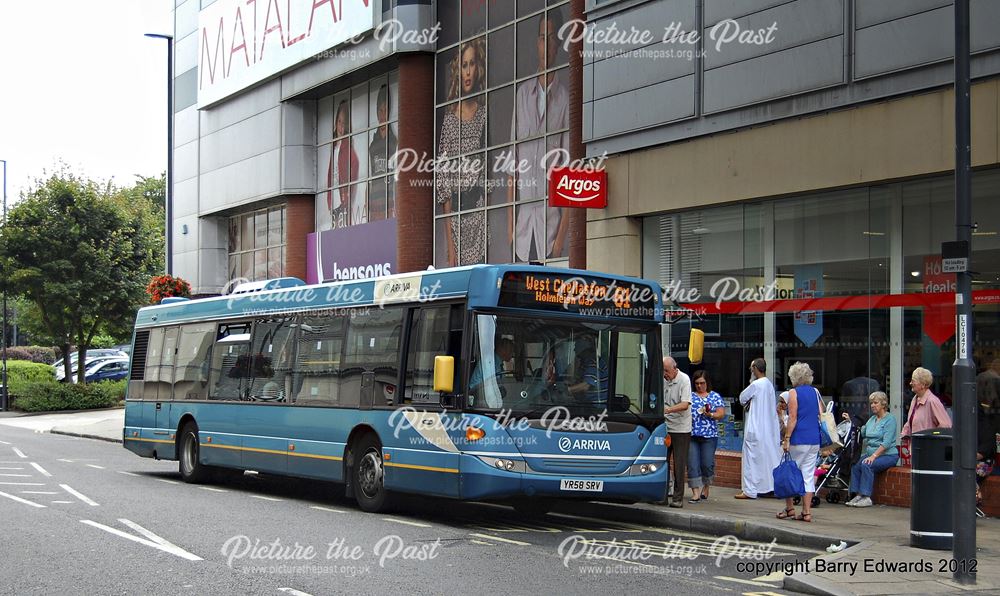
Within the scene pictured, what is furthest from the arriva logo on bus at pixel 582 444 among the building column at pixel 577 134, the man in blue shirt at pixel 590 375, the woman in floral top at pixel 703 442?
the building column at pixel 577 134

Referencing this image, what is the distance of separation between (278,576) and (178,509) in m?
5.31

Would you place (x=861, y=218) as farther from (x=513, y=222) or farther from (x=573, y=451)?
(x=513, y=222)

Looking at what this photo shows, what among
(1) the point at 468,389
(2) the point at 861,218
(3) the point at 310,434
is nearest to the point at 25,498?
(3) the point at 310,434

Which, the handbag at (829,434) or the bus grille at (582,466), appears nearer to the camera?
the bus grille at (582,466)

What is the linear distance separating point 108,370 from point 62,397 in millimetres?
9028

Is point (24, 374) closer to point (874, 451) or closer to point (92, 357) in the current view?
point (92, 357)

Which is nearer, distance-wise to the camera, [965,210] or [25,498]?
[965,210]

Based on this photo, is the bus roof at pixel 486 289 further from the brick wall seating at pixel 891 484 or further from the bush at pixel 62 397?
the bush at pixel 62 397

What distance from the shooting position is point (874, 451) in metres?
15.1

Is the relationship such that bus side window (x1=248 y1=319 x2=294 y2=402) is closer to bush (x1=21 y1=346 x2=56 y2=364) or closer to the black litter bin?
the black litter bin

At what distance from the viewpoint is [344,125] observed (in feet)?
101

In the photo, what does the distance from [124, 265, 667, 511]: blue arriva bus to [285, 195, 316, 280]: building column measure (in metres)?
15.9

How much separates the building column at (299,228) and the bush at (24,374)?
18.9 m

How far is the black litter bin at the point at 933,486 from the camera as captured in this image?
1084 cm
